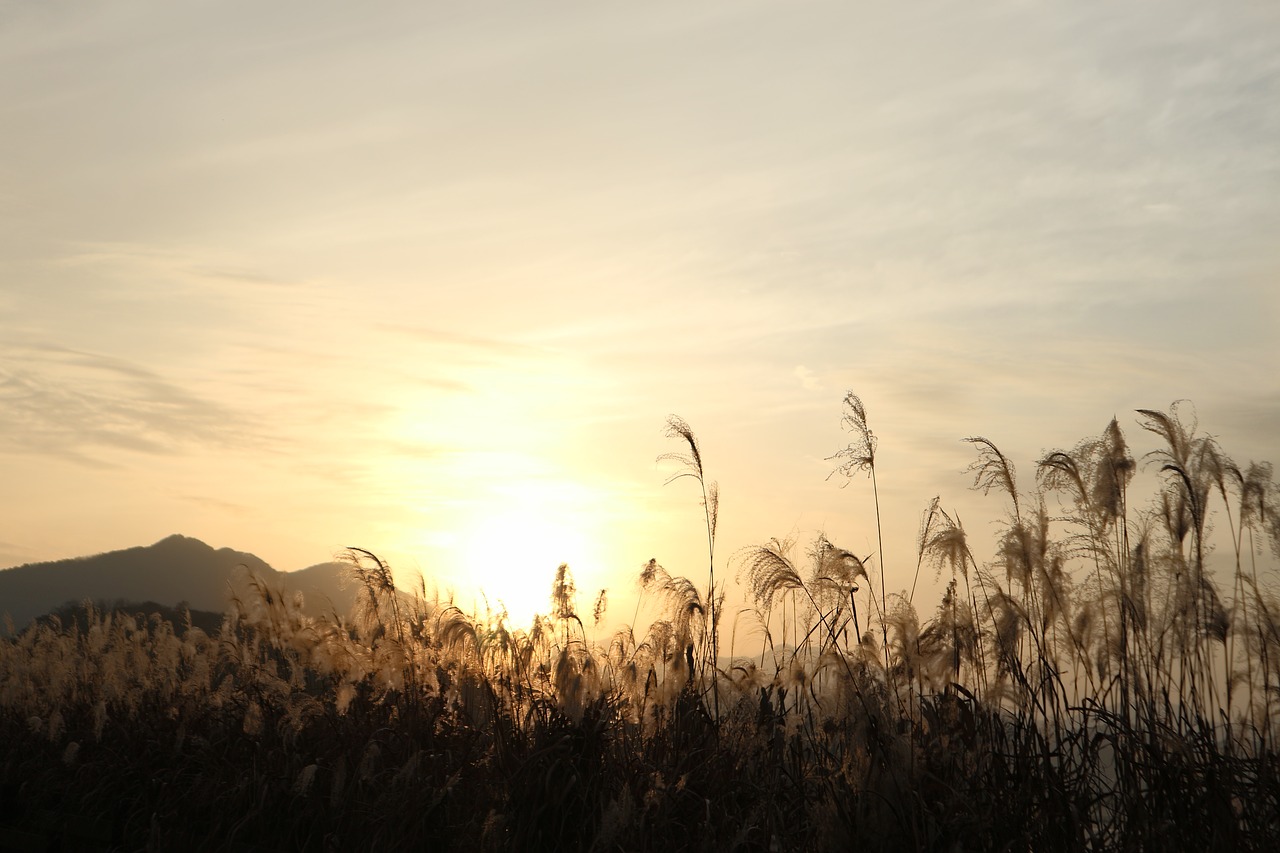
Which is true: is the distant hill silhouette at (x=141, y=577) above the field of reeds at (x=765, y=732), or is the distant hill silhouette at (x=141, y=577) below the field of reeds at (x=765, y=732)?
above

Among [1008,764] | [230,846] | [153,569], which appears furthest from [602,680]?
[153,569]

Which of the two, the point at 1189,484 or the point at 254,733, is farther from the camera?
the point at 254,733

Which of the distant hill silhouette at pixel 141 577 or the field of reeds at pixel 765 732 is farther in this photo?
the distant hill silhouette at pixel 141 577

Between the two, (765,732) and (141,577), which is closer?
(765,732)

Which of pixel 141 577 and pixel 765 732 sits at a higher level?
pixel 141 577

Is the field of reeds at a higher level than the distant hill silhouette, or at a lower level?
lower

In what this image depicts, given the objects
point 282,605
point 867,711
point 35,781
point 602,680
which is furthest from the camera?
point 282,605

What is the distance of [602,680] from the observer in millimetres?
7168

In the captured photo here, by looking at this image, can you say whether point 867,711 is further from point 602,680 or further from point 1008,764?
point 602,680

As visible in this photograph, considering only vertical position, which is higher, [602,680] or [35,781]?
[602,680]

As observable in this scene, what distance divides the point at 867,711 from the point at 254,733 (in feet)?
16.2

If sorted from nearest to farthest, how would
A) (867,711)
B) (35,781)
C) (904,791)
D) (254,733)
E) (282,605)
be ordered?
(904,791) → (867,711) → (254,733) → (35,781) → (282,605)

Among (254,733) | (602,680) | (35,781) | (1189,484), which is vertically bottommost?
(35,781)

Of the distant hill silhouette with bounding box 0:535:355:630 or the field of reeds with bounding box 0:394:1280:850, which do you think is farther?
the distant hill silhouette with bounding box 0:535:355:630
